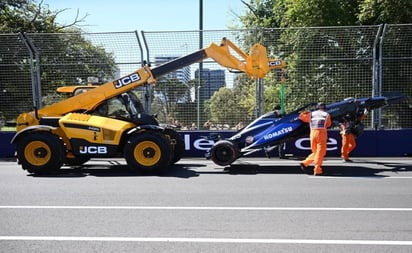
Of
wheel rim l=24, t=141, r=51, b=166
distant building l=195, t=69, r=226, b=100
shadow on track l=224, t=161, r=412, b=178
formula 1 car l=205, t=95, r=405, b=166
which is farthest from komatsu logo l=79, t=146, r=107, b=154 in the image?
distant building l=195, t=69, r=226, b=100

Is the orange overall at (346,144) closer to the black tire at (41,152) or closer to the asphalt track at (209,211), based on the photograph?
the asphalt track at (209,211)

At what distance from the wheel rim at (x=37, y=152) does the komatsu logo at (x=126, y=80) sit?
221 centimetres

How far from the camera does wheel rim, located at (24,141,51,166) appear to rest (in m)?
11.0

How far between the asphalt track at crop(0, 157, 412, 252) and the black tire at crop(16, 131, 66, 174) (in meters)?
0.32

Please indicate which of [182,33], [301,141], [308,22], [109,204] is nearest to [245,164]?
[301,141]

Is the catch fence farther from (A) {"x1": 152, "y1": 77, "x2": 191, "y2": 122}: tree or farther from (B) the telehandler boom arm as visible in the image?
(B) the telehandler boom arm

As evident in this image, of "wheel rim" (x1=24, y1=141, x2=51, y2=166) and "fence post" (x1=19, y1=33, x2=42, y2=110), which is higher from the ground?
"fence post" (x1=19, y1=33, x2=42, y2=110)

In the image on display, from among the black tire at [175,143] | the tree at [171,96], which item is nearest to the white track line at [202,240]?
the black tire at [175,143]

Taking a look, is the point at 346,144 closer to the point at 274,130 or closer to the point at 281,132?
the point at 281,132

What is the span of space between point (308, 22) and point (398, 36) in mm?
7366

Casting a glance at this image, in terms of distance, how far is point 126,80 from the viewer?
1182cm

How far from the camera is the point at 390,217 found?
645 cm

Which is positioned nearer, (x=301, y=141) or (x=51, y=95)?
(x=301, y=141)

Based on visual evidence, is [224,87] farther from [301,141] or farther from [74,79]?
[74,79]
